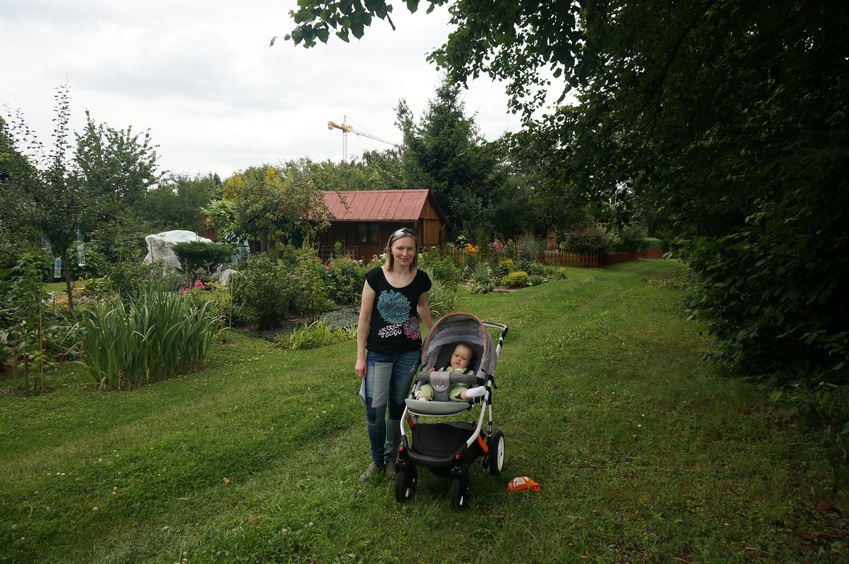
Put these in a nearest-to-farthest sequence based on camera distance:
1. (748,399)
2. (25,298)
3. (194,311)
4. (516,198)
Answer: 1. (748,399)
2. (25,298)
3. (194,311)
4. (516,198)

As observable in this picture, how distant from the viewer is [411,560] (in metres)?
2.92

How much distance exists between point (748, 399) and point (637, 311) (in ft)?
21.0

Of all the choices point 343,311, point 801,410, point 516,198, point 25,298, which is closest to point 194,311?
point 25,298

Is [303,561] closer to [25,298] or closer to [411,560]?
[411,560]

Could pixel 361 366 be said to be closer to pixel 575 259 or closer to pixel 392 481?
pixel 392 481

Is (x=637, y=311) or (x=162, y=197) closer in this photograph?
(x=637, y=311)

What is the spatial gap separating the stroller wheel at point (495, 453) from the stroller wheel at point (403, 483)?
60cm

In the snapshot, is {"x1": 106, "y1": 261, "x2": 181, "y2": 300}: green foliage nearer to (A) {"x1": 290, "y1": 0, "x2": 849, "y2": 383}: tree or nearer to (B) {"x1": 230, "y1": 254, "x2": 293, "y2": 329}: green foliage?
(B) {"x1": 230, "y1": 254, "x2": 293, "y2": 329}: green foliage

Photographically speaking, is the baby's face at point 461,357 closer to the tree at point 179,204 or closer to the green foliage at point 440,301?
the green foliage at point 440,301

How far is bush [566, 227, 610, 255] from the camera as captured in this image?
23188mm

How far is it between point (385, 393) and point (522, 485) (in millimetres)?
Answer: 1180

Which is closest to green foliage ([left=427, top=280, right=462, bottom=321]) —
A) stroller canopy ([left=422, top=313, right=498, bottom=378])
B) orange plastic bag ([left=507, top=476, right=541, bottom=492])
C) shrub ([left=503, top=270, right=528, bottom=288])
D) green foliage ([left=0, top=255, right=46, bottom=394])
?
shrub ([left=503, top=270, right=528, bottom=288])

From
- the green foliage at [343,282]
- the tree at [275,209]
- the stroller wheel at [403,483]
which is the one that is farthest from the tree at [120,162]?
the stroller wheel at [403,483]

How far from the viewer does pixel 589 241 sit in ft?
76.1
